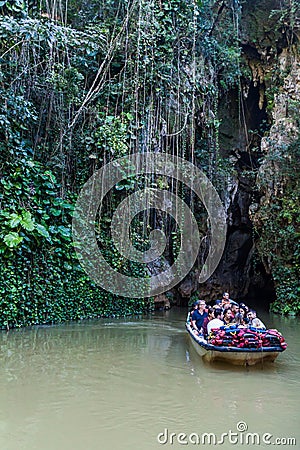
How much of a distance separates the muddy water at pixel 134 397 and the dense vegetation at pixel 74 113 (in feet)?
7.83

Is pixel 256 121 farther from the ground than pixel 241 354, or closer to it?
farther from the ground

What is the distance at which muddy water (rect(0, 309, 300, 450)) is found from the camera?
3662 mm

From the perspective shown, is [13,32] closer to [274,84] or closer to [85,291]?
[85,291]

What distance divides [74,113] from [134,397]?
8.27 m

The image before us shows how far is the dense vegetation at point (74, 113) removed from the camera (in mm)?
9500

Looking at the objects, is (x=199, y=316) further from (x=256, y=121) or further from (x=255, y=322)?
(x=256, y=121)

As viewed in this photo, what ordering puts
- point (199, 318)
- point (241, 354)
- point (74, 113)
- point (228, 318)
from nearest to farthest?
point (241, 354) → point (228, 318) → point (199, 318) → point (74, 113)

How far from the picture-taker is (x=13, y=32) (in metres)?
8.52

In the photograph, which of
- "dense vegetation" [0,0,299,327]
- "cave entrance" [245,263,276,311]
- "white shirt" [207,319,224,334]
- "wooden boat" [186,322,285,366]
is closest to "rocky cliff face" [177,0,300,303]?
"dense vegetation" [0,0,299,327]

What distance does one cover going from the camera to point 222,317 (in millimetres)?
7914

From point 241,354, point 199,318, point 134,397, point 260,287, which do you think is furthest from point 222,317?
point 260,287

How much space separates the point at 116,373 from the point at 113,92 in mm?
8048

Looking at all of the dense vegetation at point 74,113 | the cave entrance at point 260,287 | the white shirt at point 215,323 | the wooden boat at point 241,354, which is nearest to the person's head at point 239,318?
the white shirt at point 215,323

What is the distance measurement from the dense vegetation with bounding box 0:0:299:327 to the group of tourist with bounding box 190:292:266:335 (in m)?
3.76
